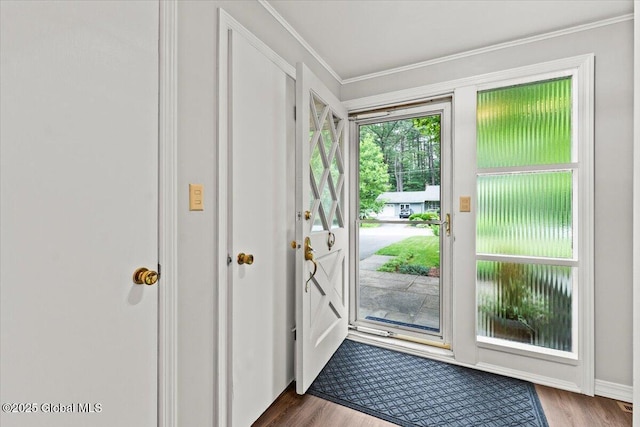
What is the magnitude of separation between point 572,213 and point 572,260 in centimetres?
33

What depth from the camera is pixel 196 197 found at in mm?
1282

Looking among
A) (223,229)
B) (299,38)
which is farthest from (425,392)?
(299,38)

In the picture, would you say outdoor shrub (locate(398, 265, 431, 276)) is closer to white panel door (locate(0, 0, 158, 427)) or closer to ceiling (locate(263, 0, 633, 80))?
ceiling (locate(263, 0, 633, 80))

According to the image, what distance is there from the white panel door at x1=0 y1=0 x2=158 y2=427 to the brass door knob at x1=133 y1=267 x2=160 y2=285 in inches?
0.8

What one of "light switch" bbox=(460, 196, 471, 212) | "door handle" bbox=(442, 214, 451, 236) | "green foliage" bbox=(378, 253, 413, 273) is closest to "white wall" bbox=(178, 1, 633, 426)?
"light switch" bbox=(460, 196, 471, 212)

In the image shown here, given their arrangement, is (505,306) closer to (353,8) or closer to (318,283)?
(318,283)

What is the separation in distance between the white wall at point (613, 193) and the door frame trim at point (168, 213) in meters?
2.54

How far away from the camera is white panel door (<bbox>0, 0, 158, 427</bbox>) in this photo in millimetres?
748

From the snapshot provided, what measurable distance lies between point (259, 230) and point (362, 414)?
126 cm

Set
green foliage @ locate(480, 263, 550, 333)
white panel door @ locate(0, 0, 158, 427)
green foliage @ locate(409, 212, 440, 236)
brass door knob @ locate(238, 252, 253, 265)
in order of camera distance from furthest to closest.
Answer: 1. green foliage @ locate(409, 212, 440, 236)
2. green foliage @ locate(480, 263, 550, 333)
3. brass door knob @ locate(238, 252, 253, 265)
4. white panel door @ locate(0, 0, 158, 427)

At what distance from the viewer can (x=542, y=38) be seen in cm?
207

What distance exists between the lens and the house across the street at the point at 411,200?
2623mm

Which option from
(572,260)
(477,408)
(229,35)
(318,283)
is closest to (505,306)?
(572,260)

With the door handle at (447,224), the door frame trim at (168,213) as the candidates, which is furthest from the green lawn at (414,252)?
the door frame trim at (168,213)
